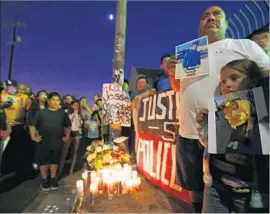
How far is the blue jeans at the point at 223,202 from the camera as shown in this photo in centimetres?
140

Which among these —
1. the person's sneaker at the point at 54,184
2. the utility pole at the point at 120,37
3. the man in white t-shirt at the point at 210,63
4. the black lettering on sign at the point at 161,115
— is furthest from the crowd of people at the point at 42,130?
the man in white t-shirt at the point at 210,63

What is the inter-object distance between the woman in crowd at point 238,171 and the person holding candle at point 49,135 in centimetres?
330

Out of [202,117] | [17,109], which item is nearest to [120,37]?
[202,117]

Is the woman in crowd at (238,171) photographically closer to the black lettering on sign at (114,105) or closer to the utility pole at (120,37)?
the black lettering on sign at (114,105)

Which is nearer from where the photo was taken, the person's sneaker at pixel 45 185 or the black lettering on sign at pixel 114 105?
the black lettering on sign at pixel 114 105

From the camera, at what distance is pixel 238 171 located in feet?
4.53

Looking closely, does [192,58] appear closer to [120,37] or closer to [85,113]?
[120,37]

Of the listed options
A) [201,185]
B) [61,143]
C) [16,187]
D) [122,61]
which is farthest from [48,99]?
[201,185]

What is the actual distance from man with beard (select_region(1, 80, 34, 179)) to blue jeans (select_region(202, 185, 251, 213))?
400 centimetres

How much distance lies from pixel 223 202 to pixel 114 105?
1.62m

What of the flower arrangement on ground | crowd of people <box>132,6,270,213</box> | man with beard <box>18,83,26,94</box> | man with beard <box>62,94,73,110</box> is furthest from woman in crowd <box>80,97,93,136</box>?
crowd of people <box>132,6,270,213</box>

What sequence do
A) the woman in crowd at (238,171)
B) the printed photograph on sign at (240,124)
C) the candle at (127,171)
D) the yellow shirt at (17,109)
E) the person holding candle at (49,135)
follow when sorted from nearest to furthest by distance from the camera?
the printed photograph on sign at (240,124) → the woman in crowd at (238,171) → the candle at (127,171) → the person holding candle at (49,135) → the yellow shirt at (17,109)

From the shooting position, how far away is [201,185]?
2328 mm

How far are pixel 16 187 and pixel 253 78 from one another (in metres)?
3.88
